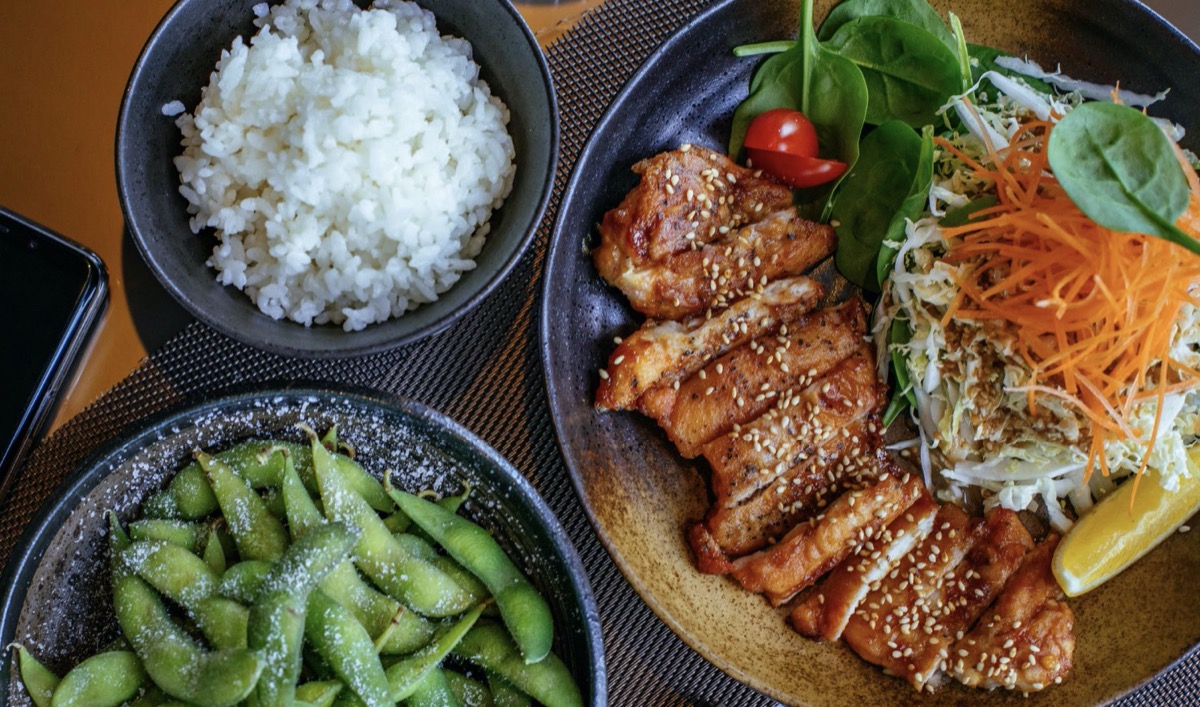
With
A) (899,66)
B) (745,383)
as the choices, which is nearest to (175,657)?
(745,383)

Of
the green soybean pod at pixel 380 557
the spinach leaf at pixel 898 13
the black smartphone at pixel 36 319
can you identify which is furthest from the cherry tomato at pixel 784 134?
the black smartphone at pixel 36 319

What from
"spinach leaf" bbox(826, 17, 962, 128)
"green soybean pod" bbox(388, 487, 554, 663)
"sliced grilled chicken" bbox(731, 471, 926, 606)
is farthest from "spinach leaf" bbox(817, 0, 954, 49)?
"green soybean pod" bbox(388, 487, 554, 663)

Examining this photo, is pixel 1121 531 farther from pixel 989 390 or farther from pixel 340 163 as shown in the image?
pixel 340 163

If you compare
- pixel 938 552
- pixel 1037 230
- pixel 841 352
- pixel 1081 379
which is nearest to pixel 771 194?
pixel 841 352

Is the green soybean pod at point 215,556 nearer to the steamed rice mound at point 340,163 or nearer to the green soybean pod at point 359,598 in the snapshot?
the green soybean pod at point 359,598

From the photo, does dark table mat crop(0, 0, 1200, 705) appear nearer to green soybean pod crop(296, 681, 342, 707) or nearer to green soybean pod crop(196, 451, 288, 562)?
green soybean pod crop(196, 451, 288, 562)

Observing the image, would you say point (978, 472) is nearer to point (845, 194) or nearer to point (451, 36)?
point (845, 194)
